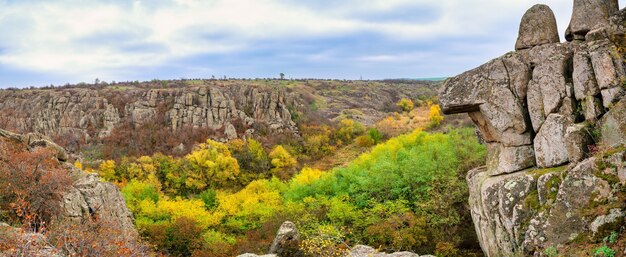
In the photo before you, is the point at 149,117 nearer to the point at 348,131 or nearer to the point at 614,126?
the point at 348,131

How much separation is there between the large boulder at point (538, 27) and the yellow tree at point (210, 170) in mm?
45885

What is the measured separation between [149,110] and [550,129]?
91461 millimetres

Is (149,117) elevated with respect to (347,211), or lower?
elevated

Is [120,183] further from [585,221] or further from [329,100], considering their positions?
[329,100]

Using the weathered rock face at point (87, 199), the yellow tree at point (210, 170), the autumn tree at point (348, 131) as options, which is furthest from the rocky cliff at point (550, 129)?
the autumn tree at point (348, 131)

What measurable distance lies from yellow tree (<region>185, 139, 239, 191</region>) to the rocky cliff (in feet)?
143

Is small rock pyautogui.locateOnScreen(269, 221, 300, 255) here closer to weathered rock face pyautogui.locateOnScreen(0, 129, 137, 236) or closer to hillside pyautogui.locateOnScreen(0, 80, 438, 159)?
weathered rock face pyautogui.locateOnScreen(0, 129, 137, 236)

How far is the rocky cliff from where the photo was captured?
467 inches

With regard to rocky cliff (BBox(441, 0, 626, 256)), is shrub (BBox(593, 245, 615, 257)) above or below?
below

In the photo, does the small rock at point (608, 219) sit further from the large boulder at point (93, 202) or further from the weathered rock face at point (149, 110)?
the weathered rock face at point (149, 110)

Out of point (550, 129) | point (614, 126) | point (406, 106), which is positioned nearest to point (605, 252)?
point (614, 126)

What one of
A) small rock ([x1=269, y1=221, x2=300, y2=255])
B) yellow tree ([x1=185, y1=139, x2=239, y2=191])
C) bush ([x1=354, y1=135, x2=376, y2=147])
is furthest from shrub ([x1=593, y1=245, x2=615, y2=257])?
bush ([x1=354, y1=135, x2=376, y2=147])

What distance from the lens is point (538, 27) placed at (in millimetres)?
15195

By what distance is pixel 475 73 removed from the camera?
15.6 meters
